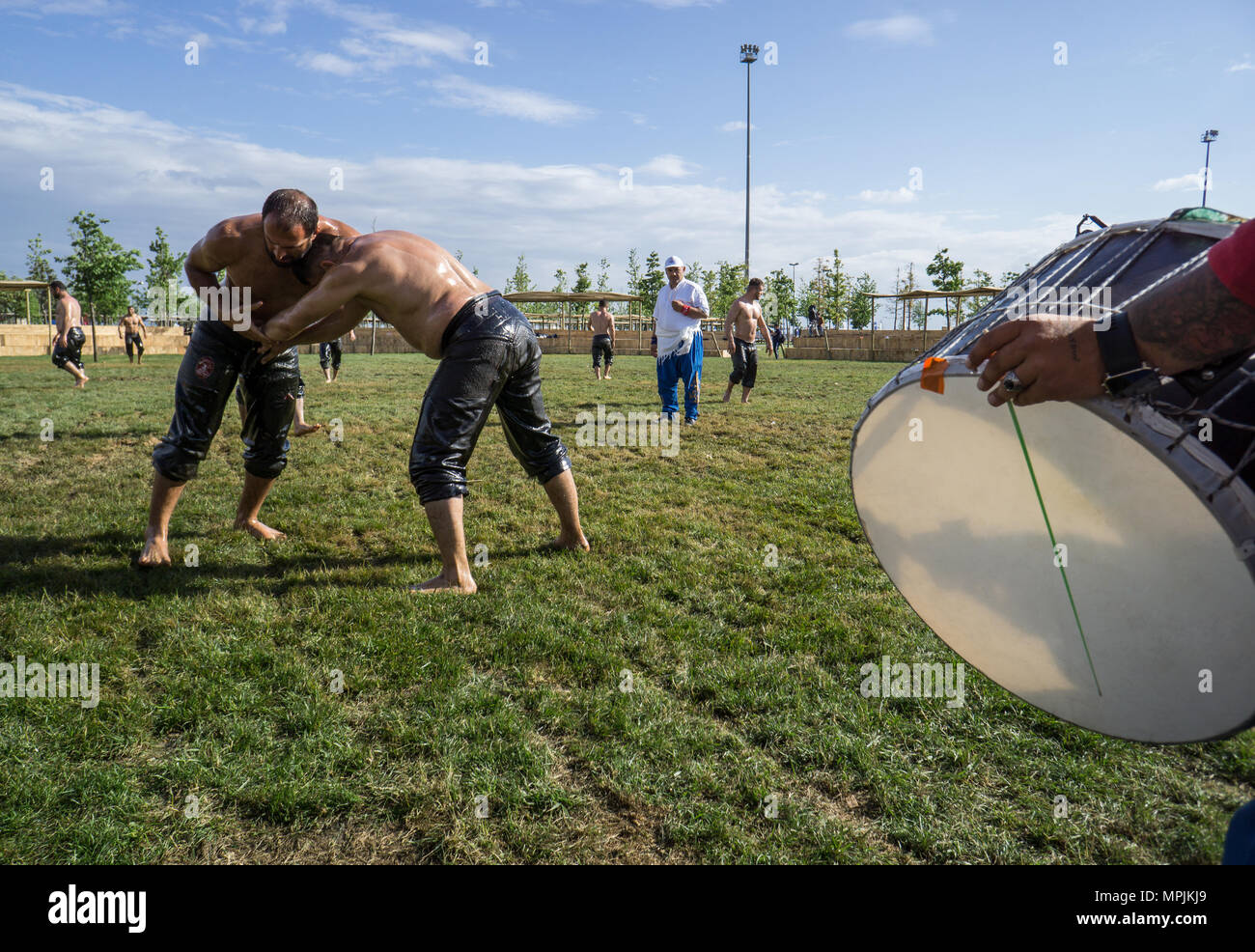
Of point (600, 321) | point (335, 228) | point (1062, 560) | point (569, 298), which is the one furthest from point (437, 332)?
point (569, 298)

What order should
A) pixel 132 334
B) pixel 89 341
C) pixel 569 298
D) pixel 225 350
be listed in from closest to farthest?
pixel 225 350
pixel 132 334
pixel 89 341
pixel 569 298

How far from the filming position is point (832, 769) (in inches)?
95.0

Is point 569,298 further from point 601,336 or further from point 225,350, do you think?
point 225,350

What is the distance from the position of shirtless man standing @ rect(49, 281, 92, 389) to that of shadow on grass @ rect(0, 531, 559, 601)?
12046 mm

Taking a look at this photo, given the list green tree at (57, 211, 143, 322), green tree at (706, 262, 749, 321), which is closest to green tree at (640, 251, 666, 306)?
green tree at (706, 262, 749, 321)

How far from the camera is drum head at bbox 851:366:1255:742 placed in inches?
57.4

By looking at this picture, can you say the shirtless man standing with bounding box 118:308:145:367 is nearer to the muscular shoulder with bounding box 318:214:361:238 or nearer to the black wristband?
the muscular shoulder with bounding box 318:214:361:238

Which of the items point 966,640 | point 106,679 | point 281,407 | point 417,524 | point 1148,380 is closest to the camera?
point 1148,380

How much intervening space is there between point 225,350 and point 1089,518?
4393 mm

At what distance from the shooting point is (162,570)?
4.12 meters
